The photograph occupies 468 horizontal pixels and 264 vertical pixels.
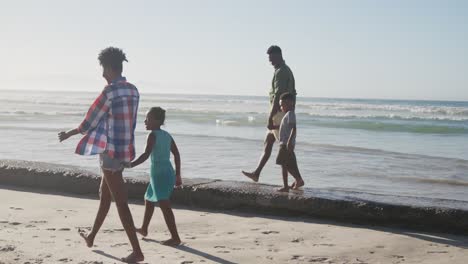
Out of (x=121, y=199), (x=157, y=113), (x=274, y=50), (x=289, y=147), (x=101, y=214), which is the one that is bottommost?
Result: (x=101, y=214)

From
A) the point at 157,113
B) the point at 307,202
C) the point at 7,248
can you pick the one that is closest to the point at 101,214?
the point at 7,248

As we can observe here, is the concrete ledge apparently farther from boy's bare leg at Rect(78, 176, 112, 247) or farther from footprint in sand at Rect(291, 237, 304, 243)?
boy's bare leg at Rect(78, 176, 112, 247)

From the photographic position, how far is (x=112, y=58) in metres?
4.25

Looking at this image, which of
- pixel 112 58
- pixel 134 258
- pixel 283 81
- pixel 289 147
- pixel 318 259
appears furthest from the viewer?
pixel 283 81

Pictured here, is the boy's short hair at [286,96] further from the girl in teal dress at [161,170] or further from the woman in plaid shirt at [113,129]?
the woman in plaid shirt at [113,129]

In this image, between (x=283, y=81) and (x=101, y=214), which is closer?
(x=101, y=214)

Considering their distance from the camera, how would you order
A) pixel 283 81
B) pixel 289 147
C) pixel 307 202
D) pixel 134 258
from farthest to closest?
pixel 283 81, pixel 289 147, pixel 307 202, pixel 134 258

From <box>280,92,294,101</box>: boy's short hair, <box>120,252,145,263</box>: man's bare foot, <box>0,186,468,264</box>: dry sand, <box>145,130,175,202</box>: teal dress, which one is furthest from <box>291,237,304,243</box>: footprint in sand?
<box>280,92,294,101</box>: boy's short hair

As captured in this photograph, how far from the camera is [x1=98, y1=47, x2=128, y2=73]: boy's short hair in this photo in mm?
4242

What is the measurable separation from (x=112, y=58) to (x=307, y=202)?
100 inches

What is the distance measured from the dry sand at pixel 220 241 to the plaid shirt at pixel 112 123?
79 cm

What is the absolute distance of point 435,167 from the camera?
11.4m

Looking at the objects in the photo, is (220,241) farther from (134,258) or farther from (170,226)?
(134,258)

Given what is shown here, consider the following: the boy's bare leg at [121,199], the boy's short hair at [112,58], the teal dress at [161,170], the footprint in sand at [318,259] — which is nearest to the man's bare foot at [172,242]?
the teal dress at [161,170]
